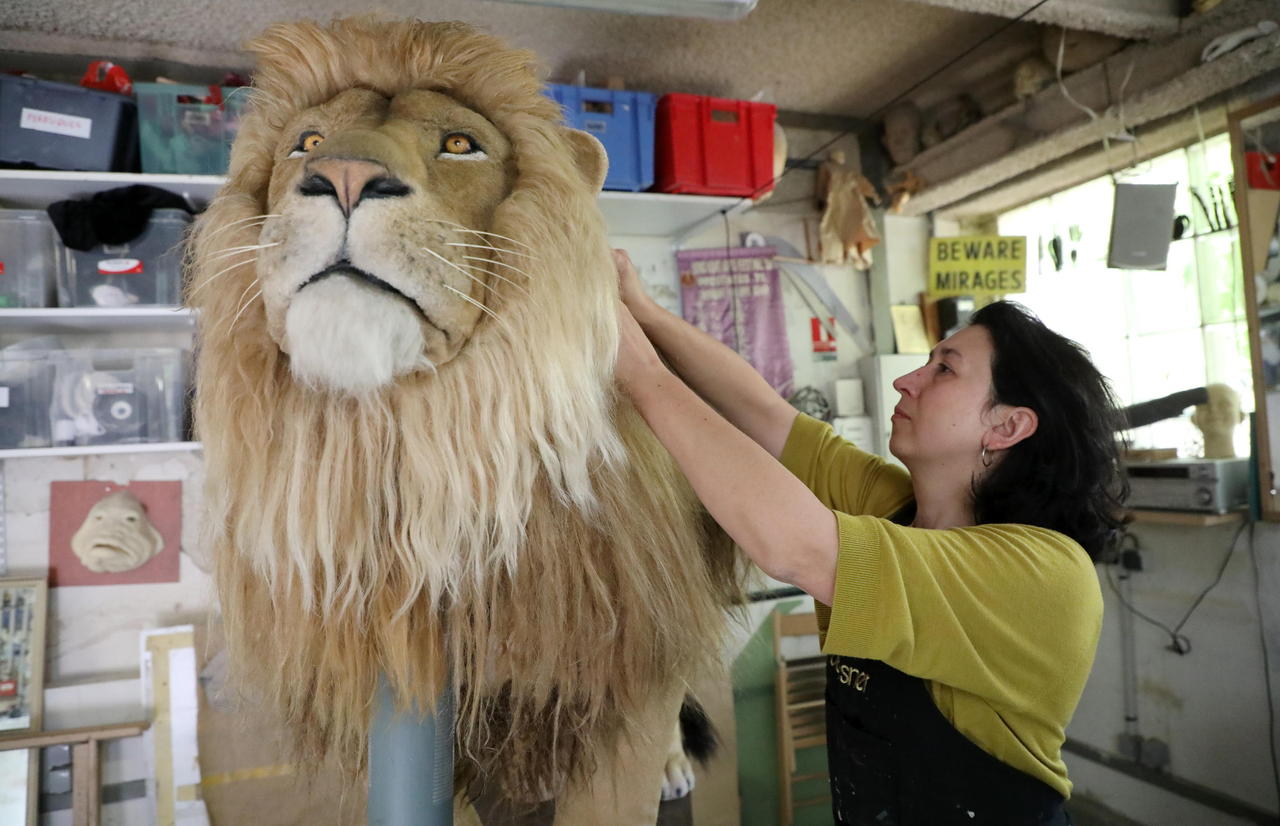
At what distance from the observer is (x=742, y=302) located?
2.79m

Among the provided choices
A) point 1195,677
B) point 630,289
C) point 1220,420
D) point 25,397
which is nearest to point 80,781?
point 25,397

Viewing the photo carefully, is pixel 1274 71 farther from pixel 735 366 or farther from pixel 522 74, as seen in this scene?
pixel 522 74

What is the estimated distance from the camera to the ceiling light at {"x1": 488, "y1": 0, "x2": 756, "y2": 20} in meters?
1.29

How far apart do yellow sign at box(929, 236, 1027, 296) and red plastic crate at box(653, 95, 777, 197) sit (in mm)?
673

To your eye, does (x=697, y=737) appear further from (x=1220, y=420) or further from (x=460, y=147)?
(x=1220, y=420)

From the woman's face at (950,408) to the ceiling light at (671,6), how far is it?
669 millimetres

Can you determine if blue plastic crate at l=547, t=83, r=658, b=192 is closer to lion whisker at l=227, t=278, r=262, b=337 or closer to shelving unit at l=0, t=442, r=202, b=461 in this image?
shelving unit at l=0, t=442, r=202, b=461

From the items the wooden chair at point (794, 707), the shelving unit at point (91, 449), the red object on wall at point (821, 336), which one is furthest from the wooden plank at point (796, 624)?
the shelving unit at point (91, 449)

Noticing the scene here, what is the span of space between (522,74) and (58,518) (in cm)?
216

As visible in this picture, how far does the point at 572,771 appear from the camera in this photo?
938 mm

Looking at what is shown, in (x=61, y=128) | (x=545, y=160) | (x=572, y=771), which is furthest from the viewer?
(x=61, y=128)

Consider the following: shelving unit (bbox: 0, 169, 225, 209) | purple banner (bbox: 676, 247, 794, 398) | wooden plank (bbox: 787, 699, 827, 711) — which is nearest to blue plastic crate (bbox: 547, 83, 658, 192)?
purple banner (bbox: 676, 247, 794, 398)

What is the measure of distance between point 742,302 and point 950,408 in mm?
1737

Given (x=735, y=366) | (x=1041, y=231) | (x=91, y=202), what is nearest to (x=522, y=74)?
(x=735, y=366)
